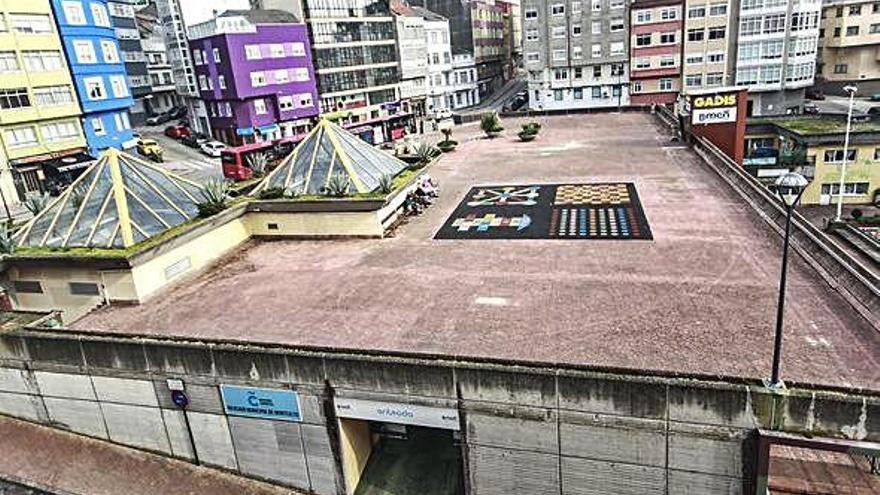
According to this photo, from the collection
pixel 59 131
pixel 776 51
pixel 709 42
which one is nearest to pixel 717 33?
pixel 709 42

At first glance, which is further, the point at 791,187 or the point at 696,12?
the point at 696,12

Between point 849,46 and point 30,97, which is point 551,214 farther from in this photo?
point 849,46

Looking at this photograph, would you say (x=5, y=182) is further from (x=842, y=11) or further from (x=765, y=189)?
(x=842, y=11)

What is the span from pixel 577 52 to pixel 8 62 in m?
63.3

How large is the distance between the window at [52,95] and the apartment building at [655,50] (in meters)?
64.2

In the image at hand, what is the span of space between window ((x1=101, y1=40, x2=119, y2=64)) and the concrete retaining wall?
1881 inches

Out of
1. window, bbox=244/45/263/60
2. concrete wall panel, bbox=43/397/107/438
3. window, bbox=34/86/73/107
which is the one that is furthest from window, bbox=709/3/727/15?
concrete wall panel, bbox=43/397/107/438

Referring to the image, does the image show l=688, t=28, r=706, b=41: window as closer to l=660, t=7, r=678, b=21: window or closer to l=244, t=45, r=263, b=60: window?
l=660, t=7, r=678, b=21: window

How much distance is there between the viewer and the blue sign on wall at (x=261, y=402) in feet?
59.0

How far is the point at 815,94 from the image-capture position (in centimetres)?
8388

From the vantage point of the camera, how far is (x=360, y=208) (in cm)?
2853

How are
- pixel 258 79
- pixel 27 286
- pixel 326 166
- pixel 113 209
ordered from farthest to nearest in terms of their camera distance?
pixel 258 79
pixel 326 166
pixel 113 209
pixel 27 286

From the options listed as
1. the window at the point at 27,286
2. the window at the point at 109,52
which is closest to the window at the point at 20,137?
the window at the point at 109,52

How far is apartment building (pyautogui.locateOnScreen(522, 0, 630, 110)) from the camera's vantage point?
76.9 m
